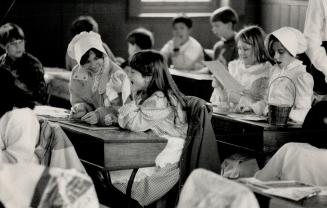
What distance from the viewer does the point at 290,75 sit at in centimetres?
540

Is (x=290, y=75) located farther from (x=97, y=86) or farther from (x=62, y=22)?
(x=62, y=22)

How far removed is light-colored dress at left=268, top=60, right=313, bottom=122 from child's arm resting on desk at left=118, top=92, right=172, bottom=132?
0.84 meters

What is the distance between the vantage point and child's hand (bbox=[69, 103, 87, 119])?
5082 millimetres

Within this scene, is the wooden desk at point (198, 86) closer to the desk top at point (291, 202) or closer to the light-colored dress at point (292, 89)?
the light-colored dress at point (292, 89)

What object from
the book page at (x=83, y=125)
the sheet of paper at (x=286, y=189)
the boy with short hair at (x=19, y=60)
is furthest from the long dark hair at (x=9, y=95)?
the boy with short hair at (x=19, y=60)

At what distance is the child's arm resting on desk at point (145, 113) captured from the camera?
4.69 m

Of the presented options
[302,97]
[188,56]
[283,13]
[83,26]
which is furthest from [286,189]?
[283,13]

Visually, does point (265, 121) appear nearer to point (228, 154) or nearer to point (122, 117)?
point (228, 154)

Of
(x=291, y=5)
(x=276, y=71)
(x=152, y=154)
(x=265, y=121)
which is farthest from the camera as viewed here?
(x=291, y=5)

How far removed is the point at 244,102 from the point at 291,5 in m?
3.43

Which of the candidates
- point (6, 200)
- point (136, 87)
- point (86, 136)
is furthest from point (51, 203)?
point (136, 87)

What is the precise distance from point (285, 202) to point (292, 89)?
6.54 feet

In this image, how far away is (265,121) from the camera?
5164 mm

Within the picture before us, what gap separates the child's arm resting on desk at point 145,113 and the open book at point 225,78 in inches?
41.2
